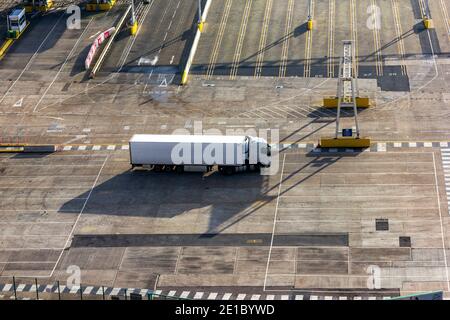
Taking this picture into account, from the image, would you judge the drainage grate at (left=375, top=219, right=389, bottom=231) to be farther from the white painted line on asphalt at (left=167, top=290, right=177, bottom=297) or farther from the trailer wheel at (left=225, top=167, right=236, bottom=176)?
the white painted line on asphalt at (left=167, top=290, right=177, bottom=297)

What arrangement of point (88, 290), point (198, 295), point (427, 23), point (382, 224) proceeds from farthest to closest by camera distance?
1. point (427, 23)
2. point (382, 224)
3. point (88, 290)
4. point (198, 295)

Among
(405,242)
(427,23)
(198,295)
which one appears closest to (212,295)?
(198,295)

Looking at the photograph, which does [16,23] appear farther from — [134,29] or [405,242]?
[405,242]

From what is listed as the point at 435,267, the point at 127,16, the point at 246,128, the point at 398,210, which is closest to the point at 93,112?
the point at 246,128

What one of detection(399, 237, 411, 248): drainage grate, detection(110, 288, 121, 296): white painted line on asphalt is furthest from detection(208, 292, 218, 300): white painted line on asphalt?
detection(399, 237, 411, 248): drainage grate

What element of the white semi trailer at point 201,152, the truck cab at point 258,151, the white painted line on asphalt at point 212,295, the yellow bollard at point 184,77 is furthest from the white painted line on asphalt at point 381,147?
the white painted line on asphalt at point 212,295
